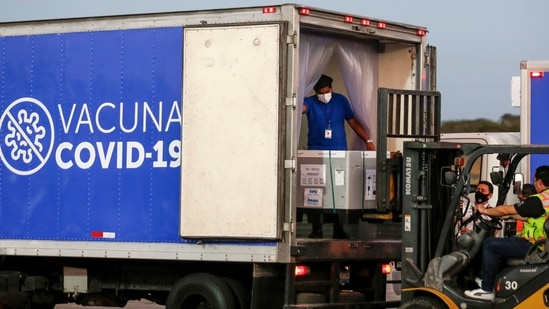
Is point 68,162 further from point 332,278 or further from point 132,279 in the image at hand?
point 332,278

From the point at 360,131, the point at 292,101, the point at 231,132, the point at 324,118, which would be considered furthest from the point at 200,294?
the point at 360,131

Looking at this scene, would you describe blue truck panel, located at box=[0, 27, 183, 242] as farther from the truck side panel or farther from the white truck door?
the truck side panel

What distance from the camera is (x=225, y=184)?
1309 cm

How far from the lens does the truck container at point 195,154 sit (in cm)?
1295

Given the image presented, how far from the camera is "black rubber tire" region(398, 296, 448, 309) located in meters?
12.3

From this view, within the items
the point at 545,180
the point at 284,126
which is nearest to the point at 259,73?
the point at 284,126

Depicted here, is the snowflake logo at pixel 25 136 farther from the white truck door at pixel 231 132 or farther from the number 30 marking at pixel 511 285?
the number 30 marking at pixel 511 285

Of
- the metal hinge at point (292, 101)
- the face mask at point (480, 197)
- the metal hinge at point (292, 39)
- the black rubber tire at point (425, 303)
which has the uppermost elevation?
the metal hinge at point (292, 39)

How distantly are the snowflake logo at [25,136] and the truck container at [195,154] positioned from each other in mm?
18

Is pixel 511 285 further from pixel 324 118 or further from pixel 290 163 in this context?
pixel 324 118

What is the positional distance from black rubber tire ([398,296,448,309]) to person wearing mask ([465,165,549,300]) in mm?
288

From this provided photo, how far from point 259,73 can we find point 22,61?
316cm

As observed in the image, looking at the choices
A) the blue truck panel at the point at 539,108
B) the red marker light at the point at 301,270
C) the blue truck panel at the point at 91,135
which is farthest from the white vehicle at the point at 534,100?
the blue truck panel at the point at 91,135

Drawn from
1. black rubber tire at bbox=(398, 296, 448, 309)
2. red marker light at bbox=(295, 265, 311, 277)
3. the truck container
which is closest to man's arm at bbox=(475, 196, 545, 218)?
black rubber tire at bbox=(398, 296, 448, 309)
